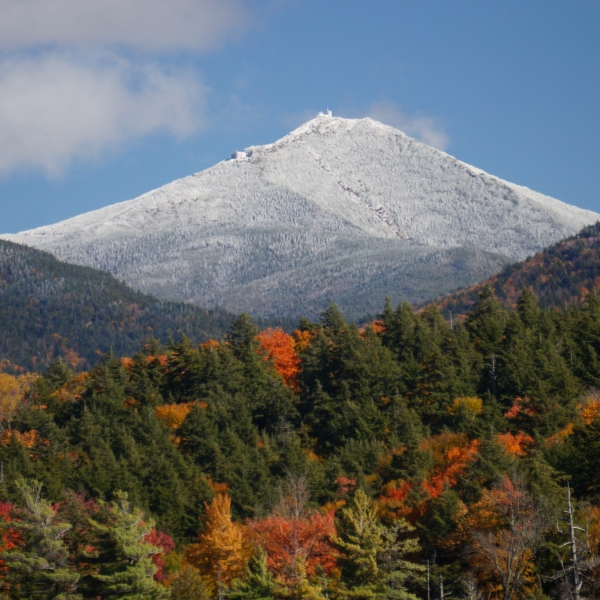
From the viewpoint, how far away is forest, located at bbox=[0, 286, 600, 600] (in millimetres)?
53375

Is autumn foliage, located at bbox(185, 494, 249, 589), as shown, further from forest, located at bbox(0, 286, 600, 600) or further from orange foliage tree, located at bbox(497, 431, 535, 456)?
orange foliage tree, located at bbox(497, 431, 535, 456)

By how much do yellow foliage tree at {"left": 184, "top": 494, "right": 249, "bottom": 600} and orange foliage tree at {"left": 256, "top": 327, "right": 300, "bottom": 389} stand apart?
4049 cm

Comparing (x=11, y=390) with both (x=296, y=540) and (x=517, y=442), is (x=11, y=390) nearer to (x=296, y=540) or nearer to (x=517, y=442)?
(x=517, y=442)

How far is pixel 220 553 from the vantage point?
66562 millimetres

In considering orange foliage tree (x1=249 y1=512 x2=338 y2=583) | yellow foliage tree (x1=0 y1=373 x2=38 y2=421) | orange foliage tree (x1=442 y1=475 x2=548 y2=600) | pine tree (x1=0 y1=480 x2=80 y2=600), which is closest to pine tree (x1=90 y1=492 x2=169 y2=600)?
pine tree (x1=0 y1=480 x2=80 y2=600)

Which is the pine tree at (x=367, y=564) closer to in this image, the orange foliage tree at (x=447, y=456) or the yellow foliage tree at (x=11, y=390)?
the orange foliage tree at (x=447, y=456)

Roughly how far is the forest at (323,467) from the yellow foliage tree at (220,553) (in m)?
0.14

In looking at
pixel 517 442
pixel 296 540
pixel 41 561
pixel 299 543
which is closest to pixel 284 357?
pixel 517 442

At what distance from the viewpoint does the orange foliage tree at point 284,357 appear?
113 meters

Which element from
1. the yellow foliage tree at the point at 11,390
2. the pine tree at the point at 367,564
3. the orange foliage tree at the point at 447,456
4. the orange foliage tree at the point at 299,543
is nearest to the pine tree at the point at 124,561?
the orange foliage tree at the point at 299,543

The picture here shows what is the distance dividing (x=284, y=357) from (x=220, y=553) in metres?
50.9

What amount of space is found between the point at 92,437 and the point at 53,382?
30746 mm

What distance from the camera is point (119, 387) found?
4124 inches

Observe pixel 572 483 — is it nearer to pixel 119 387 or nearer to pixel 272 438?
pixel 272 438
